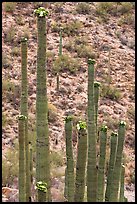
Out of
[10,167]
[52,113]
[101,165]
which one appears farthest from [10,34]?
[101,165]

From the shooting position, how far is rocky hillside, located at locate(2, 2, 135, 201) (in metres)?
12.0

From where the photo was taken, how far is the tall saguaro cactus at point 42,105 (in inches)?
158

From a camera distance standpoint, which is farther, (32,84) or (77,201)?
(32,84)

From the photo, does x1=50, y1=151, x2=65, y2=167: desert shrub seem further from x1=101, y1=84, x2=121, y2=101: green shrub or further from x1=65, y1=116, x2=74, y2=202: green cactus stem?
x1=65, y1=116, x2=74, y2=202: green cactus stem

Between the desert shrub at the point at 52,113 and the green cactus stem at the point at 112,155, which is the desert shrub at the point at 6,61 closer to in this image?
the desert shrub at the point at 52,113

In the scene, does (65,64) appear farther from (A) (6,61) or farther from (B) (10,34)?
(B) (10,34)

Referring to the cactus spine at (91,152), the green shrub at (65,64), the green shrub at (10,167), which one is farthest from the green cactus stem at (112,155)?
the green shrub at (65,64)

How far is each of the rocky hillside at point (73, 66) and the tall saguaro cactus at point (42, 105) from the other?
4.57 m

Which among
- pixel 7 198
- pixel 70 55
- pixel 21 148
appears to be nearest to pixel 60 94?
pixel 70 55

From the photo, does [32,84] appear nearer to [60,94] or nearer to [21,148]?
[60,94]

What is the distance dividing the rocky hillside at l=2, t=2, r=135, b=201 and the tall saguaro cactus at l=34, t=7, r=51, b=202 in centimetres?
457

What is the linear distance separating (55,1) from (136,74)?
233 inches

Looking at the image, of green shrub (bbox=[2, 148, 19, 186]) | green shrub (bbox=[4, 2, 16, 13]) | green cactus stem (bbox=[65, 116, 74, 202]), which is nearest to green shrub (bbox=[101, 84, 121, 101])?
green shrub (bbox=[2, 148, 19, 186])

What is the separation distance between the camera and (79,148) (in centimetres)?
423
